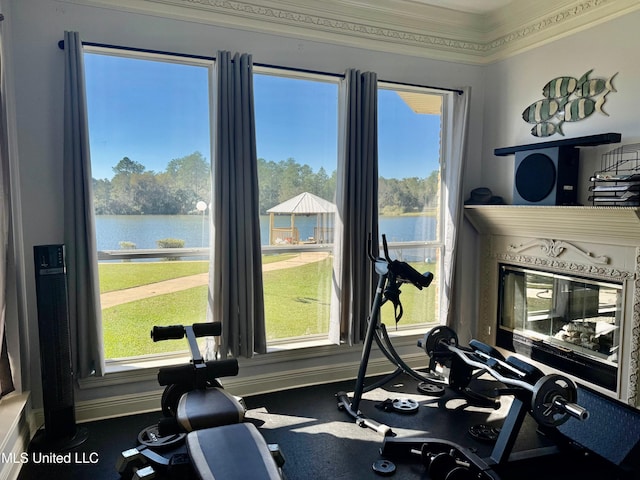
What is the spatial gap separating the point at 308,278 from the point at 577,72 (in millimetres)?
2536

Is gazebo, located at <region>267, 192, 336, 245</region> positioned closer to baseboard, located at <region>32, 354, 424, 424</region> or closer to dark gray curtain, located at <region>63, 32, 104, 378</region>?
baseboard, located at <region>32, 354, 424, 424</region>

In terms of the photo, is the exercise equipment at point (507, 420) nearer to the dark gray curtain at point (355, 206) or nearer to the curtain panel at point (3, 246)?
the dark gray curtain at point (355, 206)

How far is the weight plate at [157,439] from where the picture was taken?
8.06 ft

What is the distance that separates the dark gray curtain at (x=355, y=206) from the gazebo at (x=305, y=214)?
13 cm

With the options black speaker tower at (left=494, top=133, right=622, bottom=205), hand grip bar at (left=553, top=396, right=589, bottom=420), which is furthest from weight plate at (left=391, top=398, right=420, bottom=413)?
black speaker tower at (left=494, top=133, right=622, bottom=205)

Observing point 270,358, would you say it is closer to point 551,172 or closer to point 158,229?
point 158,229

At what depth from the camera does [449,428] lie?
9.65 feet

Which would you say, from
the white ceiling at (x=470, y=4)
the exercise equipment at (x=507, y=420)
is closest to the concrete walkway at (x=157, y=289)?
the exercise equipment at (x=507, y=420)

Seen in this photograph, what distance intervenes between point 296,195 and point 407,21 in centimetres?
170

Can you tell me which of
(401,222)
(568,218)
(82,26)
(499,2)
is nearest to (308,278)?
(401,222)

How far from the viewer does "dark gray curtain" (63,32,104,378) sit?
2760 mm

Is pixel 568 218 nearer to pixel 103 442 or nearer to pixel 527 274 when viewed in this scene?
pixel 527 274

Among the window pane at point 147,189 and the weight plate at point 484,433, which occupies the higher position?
the window pane at point 147,189

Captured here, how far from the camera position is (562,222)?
324cm
